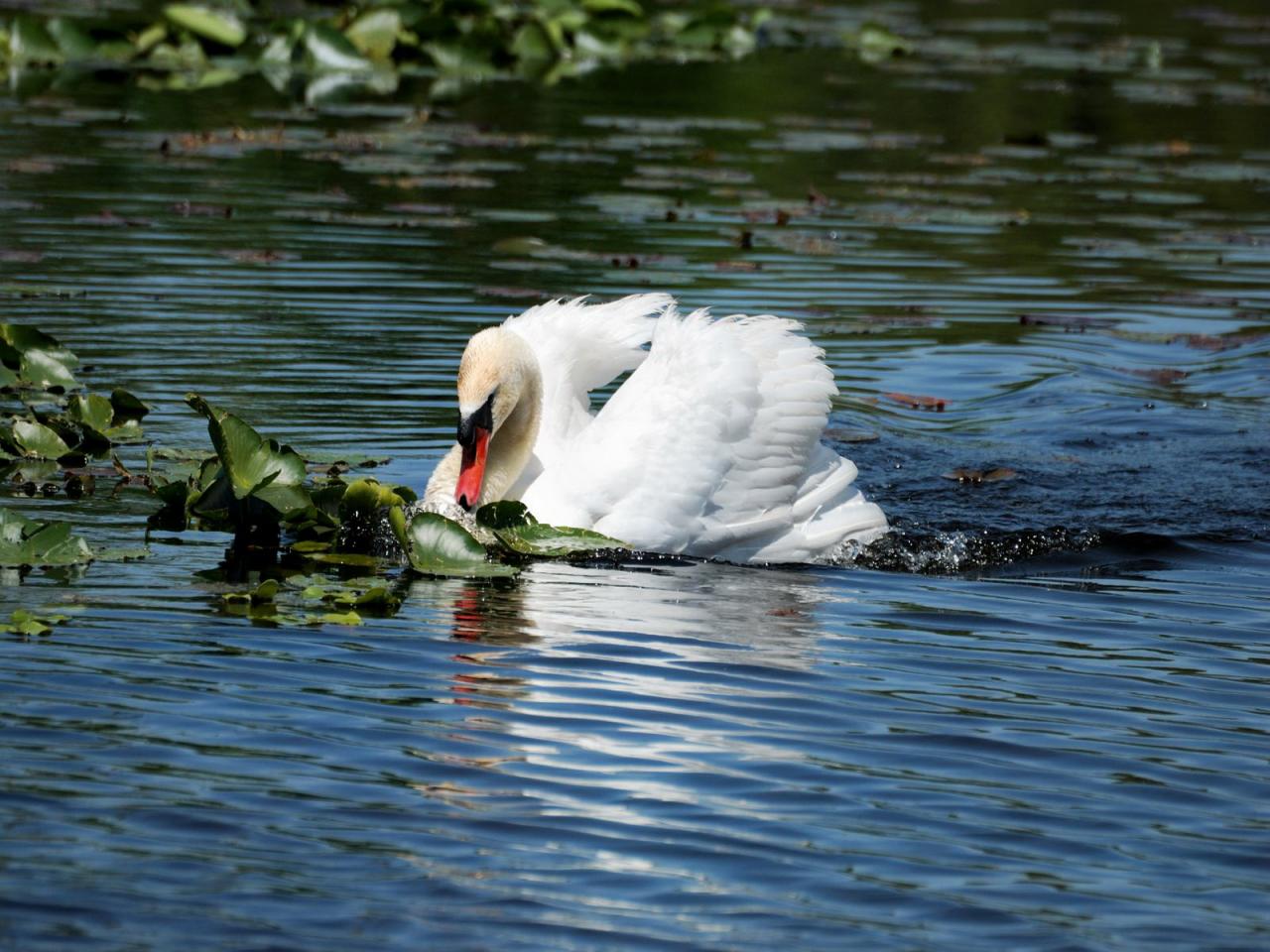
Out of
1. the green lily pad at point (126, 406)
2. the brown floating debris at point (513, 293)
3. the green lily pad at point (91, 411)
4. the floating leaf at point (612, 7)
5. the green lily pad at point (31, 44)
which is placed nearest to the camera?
the green lily pad at point (91, 411)

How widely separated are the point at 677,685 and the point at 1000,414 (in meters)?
5.04

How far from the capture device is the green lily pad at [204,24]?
21.5 m

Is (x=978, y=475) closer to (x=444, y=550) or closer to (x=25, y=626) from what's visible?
(x=444, y=550)

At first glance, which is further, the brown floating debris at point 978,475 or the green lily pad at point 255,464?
the brown floating debris at point 978,475

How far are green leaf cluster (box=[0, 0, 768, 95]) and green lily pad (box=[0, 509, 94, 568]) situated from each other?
13.5m

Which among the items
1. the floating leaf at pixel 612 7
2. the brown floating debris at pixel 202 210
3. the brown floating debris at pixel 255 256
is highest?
the floating leaf at pixel 612 7

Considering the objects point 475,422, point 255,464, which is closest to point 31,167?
point 255,464

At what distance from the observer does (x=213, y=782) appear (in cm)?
559

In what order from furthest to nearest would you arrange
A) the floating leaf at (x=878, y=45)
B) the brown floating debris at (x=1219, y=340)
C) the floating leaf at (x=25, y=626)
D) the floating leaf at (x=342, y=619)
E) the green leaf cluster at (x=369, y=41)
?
the floating leaf at (x=878, y=45), the green leaf cluster at (x=369, y=41), the brown floating debris at (x=1219, y=340), the floating leaf at (x=342, y=619), the floating leaf at (x=25, y=626)

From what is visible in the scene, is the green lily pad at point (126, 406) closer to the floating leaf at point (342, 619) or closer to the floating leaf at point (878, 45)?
the floating leaf at point (342, 619)

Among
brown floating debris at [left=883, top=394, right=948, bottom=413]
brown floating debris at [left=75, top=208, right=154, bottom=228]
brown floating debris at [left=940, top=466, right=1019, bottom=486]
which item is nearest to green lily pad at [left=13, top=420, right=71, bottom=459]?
brown floating debris at [left=940, top=466, right=1019, bottom=486]

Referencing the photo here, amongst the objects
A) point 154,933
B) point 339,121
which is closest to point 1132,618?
point 154,933

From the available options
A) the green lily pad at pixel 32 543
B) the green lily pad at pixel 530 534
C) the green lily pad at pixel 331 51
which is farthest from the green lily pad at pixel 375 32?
the green lily pad at pixel 32 543

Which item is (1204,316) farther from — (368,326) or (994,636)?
(994,636)
